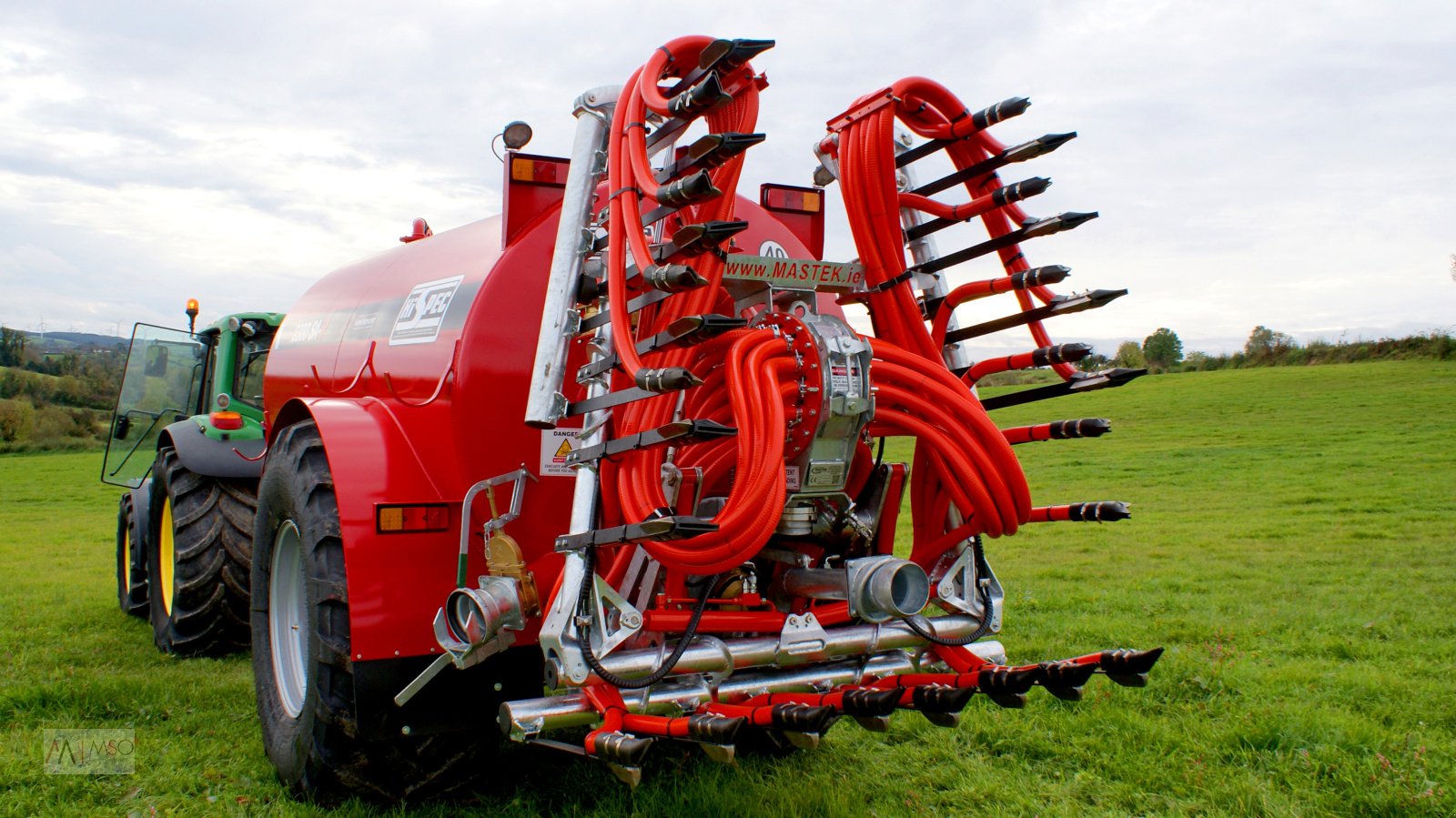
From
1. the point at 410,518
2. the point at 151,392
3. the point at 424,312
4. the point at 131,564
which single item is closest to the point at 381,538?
the point at 410,518

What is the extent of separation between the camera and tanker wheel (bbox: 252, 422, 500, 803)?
333 cm

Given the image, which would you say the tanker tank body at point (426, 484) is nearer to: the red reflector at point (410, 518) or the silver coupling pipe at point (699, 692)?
the red reflector at point (410, 518)

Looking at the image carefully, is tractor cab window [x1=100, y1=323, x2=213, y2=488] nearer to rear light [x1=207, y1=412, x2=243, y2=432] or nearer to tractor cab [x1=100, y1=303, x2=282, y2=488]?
tractor cab [x1=100, y1=303, x2=282, y2=488]

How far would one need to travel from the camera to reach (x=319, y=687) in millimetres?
3350

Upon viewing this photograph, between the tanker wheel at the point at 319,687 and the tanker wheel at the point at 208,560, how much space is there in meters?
1.79

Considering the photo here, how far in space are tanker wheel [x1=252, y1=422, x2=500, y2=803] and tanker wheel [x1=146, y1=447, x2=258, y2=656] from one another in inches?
70.5

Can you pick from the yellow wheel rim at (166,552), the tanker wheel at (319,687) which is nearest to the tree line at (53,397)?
the yellow wheel rim at (166,552)

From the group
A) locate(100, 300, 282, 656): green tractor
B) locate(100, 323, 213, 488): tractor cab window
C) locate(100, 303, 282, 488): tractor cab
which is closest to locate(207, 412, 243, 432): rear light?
locate(100, 300, 282, 656): green tractor

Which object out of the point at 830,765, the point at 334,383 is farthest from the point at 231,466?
the point at 830,765

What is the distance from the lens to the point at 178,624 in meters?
5.68

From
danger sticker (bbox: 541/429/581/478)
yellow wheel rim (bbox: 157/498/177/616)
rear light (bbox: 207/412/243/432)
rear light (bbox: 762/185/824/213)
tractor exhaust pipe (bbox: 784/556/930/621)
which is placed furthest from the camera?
yellow wheel rim (bbox: 157/498/177/616)

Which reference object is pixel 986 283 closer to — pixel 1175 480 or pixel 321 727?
pixel 321 727

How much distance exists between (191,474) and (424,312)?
281cm

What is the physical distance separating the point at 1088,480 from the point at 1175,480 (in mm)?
1154
